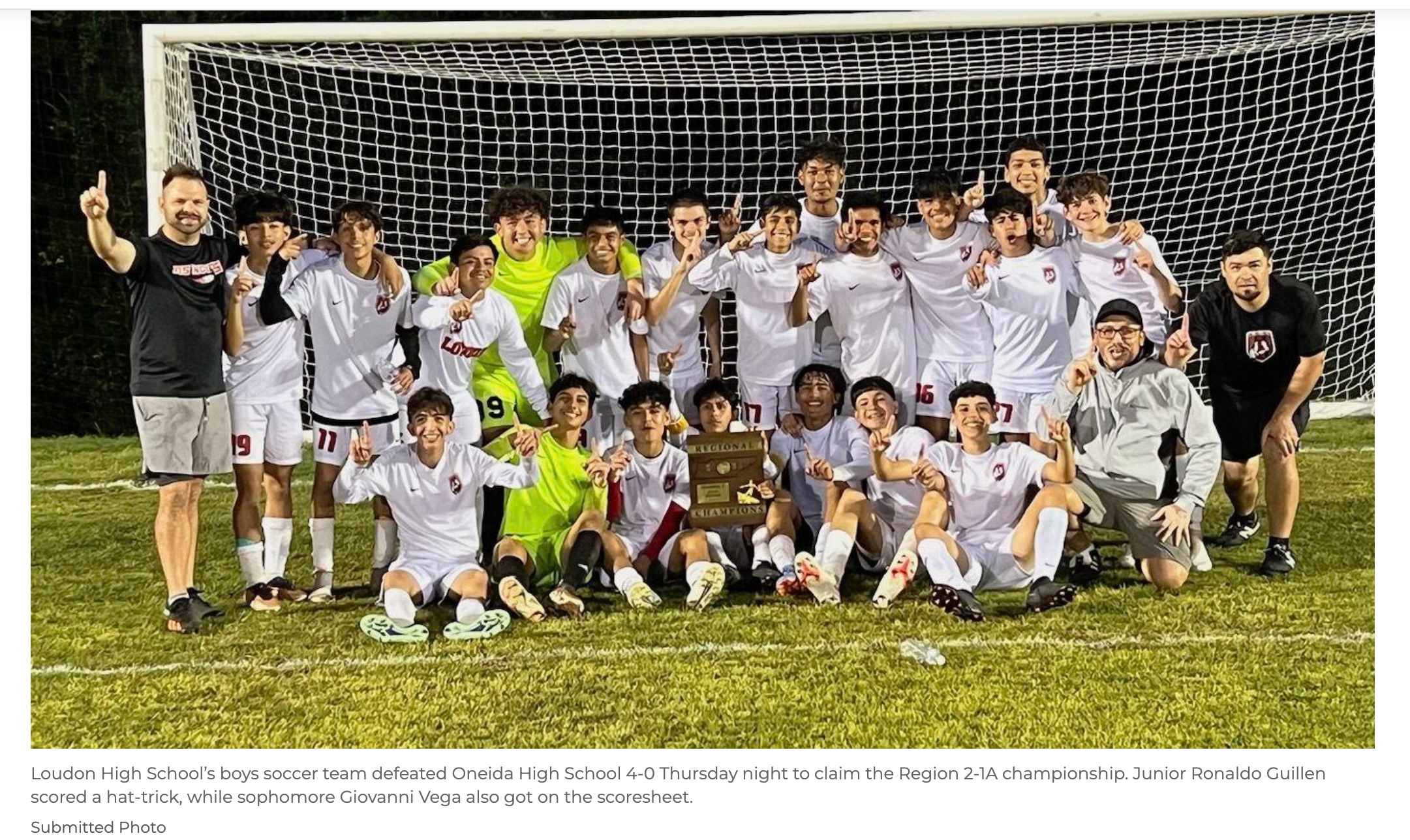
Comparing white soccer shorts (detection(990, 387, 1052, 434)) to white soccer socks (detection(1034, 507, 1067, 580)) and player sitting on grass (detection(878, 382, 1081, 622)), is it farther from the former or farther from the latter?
white soccer socks (detection(1034, 507, 1067, 580))

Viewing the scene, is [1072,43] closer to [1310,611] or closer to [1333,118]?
[1333,118]

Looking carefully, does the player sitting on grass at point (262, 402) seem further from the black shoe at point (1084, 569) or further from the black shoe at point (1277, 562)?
the black shoe at point (1277, 562)

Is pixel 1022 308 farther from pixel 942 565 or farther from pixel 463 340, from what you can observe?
pixel 463 340

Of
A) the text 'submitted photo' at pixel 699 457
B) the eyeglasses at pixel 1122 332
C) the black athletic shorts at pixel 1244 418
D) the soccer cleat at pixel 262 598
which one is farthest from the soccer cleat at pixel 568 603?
the black athletic shorts at pixel 1244 418

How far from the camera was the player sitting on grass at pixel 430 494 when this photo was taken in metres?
4.77

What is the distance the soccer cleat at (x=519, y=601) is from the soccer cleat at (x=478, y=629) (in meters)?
0.07

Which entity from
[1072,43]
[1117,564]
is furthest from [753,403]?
[1072,43]

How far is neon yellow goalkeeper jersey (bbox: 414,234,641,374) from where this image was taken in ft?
16.4

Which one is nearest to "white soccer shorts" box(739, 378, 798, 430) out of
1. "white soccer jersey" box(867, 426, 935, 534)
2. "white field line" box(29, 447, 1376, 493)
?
"white soccer jersey" box(867, 426, 935, 534)

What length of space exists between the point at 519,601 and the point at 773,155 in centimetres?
274

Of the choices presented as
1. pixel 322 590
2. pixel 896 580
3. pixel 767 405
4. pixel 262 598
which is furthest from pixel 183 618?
pixel 896 580

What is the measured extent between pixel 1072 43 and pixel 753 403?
6.77 feet

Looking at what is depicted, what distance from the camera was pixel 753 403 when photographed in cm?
514

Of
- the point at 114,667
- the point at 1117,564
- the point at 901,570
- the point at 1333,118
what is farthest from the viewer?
the point at 1333,118
